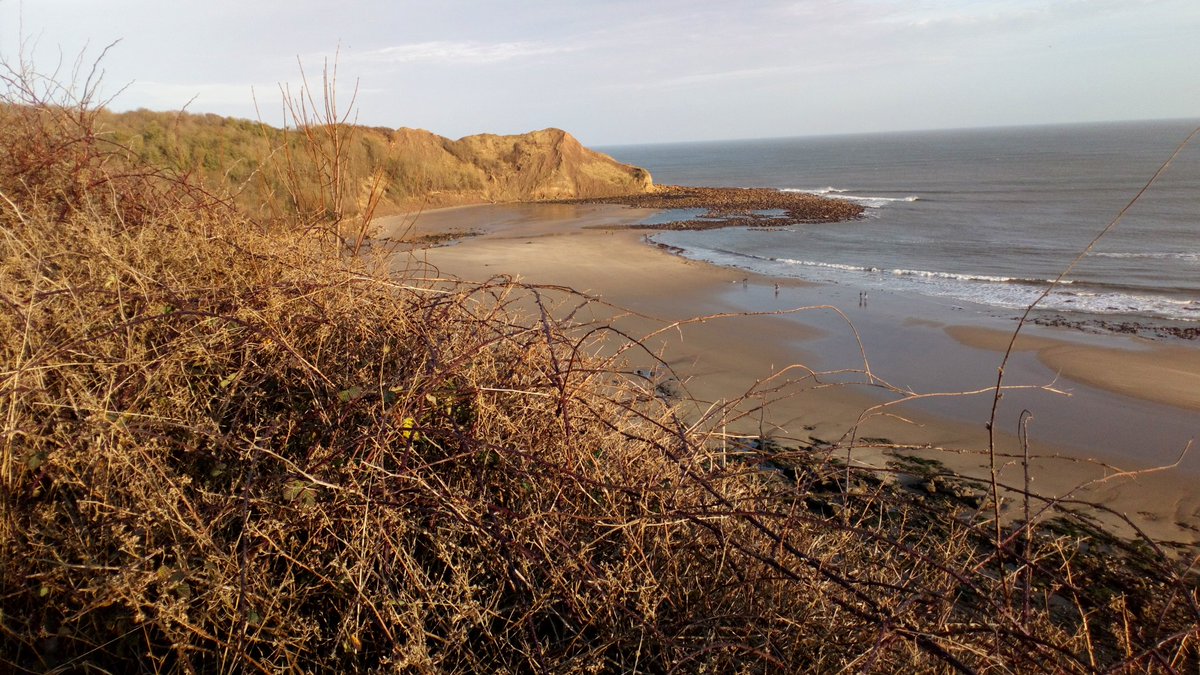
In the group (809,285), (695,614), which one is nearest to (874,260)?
(809,285)

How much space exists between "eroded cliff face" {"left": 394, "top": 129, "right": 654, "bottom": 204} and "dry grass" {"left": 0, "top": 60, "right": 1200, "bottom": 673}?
3375 cm

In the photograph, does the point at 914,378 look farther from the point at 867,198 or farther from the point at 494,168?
the point at 494,168

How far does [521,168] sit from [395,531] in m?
38.2

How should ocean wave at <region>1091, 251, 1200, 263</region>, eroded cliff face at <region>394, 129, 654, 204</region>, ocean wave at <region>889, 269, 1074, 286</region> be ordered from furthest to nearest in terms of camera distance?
eroded cliff face at <region>394, 129, 654, 204</region>, ocean wave at <region>1091, 251, 1200, 263</region>, ocean wave at <region>889, 269, 1074, 286</region>

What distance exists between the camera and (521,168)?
38.2 meters

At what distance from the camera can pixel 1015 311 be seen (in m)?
12.7

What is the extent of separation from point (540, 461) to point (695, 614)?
0.58m

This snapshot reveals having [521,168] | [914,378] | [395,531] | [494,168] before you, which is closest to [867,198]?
[521,168]

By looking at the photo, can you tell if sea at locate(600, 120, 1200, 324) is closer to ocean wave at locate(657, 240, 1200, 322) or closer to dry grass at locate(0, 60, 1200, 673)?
ocean wave at locate(657, 240, 1200, 322)

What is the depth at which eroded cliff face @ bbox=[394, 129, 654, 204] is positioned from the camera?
1409 inches

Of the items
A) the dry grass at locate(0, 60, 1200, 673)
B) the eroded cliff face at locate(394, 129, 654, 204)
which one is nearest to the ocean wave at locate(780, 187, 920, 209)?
the eroded cliff face at locate(394, 129, 654, 204)

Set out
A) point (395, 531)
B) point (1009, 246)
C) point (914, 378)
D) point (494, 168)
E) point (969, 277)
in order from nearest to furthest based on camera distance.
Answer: point (395, 531) < point (914, 378) < point (969, 277) < point (1009, 246) < point (494, 168)

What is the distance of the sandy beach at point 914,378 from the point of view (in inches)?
213

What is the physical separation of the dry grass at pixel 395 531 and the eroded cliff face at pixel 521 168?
111 ft
